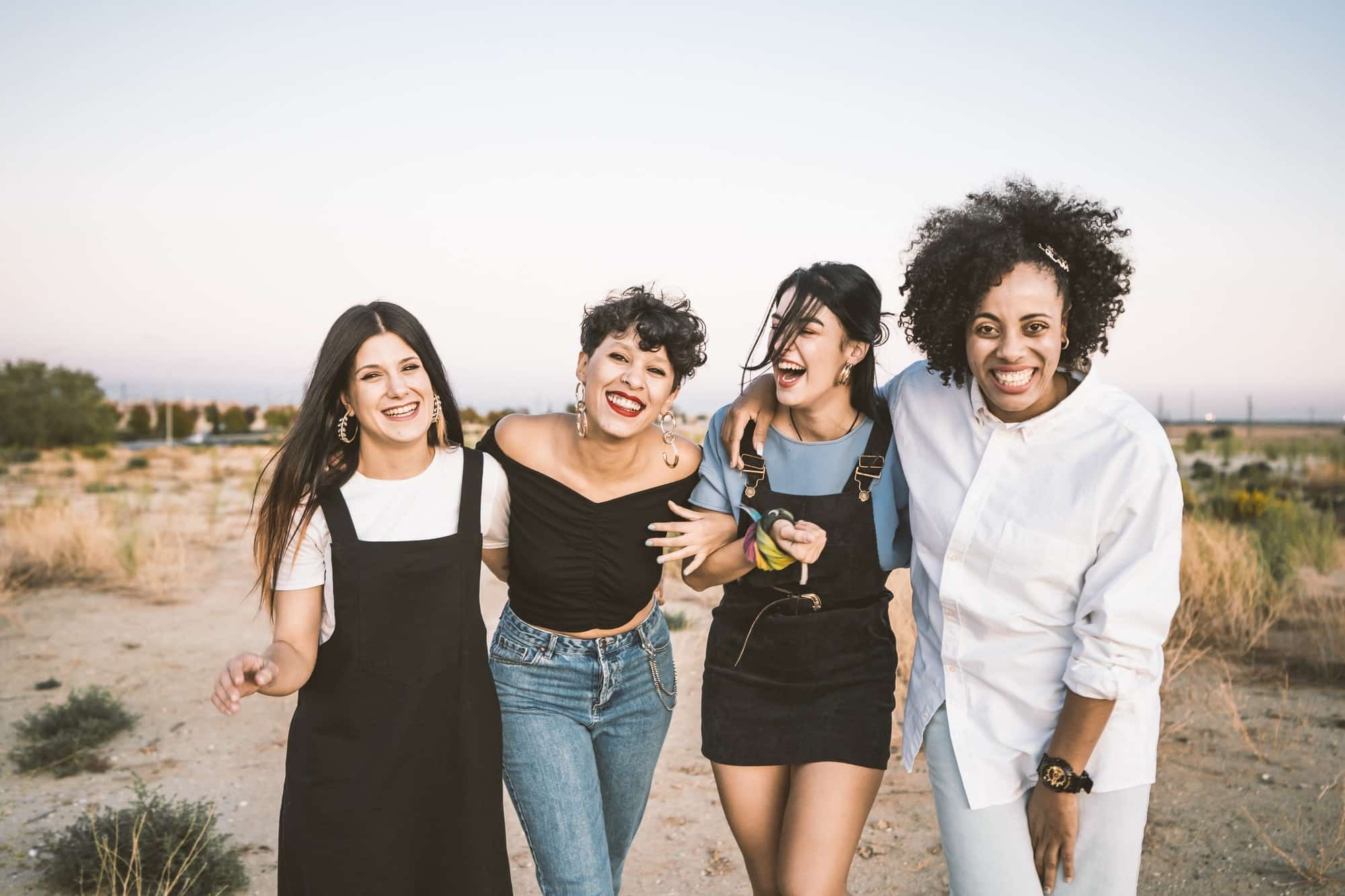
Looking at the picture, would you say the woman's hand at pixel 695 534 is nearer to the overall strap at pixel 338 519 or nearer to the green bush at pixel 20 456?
the overall strap at pixel 338 519

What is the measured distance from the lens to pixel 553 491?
3.29 metres

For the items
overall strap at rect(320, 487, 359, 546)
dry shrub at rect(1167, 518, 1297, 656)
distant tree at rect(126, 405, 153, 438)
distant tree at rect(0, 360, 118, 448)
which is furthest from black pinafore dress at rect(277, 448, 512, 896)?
distant tree at rect(126, 405, 153, 438)

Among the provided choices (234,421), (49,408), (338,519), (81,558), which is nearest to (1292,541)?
(338,519)

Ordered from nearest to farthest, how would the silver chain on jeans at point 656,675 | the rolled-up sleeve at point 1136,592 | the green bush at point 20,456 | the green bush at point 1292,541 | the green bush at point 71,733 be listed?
the rolled-up sleeve at point 1136,592 < the silver chain on jeans at point 656,675 < the green bush at point 71,733 < the green bush at point 1292,541 < the green bush at point 20,456

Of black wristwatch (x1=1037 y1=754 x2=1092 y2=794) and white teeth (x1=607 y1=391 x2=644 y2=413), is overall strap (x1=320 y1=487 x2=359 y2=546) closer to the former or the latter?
white teeth (x1=607 y1=391 x2=644 y2=413)

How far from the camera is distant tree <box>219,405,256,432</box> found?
191 ft

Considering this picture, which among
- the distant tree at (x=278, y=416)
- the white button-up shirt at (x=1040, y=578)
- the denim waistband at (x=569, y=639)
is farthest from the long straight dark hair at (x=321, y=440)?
the distant tree at (x=278, y=416)

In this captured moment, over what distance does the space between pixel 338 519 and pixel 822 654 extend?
62.6 inches

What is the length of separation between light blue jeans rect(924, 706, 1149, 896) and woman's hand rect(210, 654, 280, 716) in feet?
6.16

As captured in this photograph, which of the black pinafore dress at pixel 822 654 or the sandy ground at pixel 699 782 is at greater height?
the black pinafore dress at pixel 822 654

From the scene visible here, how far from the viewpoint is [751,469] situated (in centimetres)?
320

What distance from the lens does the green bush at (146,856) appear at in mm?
4199

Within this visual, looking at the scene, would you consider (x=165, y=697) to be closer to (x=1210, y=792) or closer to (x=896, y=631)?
(x=896, y=631)

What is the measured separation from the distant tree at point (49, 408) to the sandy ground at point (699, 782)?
3021 cm
